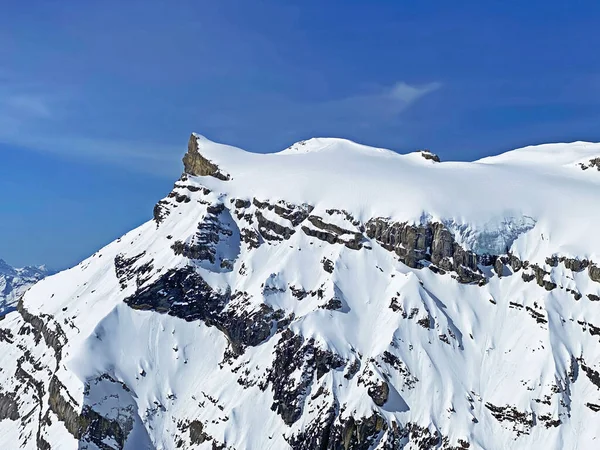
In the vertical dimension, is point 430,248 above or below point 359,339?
above

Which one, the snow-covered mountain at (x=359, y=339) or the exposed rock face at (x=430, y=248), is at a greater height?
the exposed rock face at (x=430, y=248)

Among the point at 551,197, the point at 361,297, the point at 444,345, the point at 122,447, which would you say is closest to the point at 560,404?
the point at 444,345

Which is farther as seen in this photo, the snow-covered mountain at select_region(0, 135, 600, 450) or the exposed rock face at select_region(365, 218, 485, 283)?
the exposed rock face at select_region(365, 218, 485, 283)

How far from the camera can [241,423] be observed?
536 feet

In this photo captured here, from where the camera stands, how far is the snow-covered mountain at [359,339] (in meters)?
157

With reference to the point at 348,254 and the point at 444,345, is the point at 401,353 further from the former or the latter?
the point at 348,254

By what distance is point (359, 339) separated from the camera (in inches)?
6742

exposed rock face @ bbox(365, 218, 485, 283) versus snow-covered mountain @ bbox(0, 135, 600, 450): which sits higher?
exposed rock face @ bbox(365, 218, 485, 283)

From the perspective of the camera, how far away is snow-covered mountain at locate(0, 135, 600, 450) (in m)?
157

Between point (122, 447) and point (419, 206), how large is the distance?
97.9 metres

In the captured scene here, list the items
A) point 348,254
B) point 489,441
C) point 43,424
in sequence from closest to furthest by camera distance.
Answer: point 489,441 → point 43,424 → point 348,254

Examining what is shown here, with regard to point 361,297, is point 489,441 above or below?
below

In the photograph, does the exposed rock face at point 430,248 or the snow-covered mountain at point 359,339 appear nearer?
the snow-covered mountain at point 359,339

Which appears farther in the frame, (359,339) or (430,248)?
(430,248)
